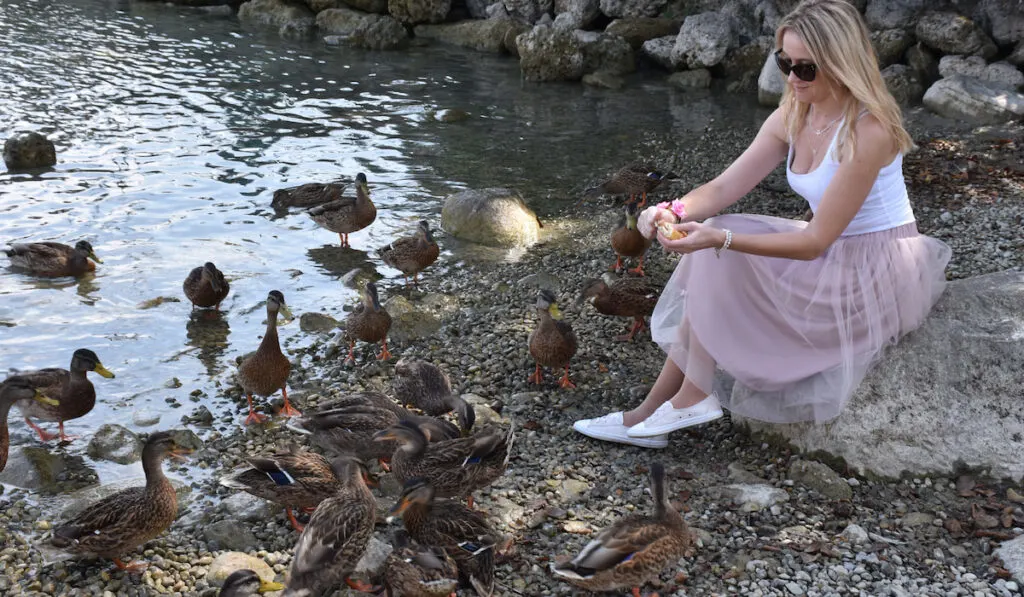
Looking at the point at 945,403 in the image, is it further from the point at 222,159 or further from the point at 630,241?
the point at 222,159

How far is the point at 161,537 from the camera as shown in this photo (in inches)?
217

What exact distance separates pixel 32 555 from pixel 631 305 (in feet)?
16.0

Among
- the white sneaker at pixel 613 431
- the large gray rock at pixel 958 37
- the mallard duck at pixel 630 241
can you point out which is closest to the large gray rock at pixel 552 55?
the large gray rock at pixel 958 37

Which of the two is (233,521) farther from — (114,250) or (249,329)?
(114,250)

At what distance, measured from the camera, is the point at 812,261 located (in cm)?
542

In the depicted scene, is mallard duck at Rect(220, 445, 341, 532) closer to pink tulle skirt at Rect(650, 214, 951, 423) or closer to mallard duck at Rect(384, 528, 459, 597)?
mallard duck at Rect(384, 528, 459, 597)

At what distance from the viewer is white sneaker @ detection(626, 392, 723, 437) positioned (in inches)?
227

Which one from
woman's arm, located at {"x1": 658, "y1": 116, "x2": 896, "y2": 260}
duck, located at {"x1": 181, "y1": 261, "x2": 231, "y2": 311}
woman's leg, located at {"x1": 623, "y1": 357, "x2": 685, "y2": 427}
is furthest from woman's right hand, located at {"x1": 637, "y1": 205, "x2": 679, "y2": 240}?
duck, located at {"x1": 181, "y1": 261, "x2": 231, "y2": 311}

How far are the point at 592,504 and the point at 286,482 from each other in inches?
75.1

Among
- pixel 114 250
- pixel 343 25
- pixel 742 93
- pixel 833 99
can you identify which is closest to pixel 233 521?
pixel 833 99

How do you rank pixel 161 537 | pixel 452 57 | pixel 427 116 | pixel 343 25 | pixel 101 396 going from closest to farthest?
pixel 161 537 → pixel 101 396 → pixel 427 116 → pixel 452 57 → pixel 343 25

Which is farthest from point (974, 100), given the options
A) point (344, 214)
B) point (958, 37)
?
point (344, 214)

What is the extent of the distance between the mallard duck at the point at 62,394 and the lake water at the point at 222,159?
172mm

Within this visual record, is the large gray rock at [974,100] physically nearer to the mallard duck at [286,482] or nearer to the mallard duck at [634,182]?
the mallard duck at [634,182]
